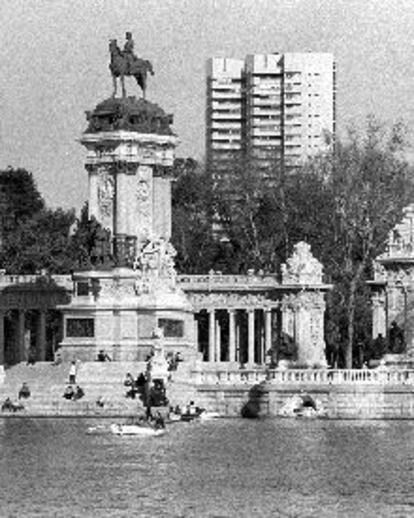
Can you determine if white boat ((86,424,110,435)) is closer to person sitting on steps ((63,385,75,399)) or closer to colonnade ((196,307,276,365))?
person sitting on steps ((63,385,75,399))

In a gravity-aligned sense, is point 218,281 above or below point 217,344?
above

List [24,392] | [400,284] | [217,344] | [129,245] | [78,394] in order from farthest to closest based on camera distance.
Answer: [217,344]
[129,245]
[400,284]
[24,392]
[78,394]

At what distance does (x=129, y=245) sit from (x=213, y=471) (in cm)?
Result: 4410

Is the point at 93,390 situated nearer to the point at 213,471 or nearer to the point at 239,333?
the point at 239,333

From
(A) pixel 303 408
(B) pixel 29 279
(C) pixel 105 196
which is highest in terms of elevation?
(C) pixel 105 196

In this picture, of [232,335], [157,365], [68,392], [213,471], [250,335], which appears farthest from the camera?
[232,335]

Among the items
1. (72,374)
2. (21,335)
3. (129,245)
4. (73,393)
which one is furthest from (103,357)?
(21,335)

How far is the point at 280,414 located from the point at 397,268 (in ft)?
39.2

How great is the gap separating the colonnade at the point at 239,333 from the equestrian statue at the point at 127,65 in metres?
12.7

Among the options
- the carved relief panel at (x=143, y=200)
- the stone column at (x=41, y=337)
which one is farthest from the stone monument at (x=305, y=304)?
the stone column at (x=41, y=337)

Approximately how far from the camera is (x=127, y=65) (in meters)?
131

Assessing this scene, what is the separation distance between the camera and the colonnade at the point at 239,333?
138 metres

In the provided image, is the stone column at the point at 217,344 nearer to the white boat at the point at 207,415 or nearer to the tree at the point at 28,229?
the tree at the point at 28,229

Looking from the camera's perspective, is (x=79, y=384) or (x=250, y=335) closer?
(x=79, y=384)
